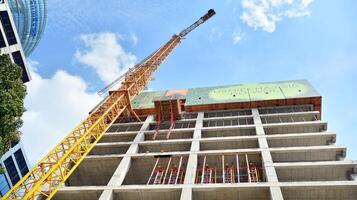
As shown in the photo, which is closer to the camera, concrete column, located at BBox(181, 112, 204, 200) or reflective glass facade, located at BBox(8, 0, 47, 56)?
concrete column, located at BBox(181, 112, 204, 200)

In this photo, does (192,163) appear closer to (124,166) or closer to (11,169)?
(124,166)

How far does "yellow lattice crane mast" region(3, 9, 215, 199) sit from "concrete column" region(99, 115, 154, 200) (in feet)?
12.7

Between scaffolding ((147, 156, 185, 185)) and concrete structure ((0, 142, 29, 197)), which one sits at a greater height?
scaffolding ((147, 156, 185, 185))

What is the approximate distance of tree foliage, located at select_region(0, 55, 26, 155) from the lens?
976 inches

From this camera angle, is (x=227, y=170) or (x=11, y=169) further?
(x=11, y=169)

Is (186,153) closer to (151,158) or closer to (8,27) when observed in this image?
(151,158)

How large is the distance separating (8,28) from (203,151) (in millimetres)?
40058

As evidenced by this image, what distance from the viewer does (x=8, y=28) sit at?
50.0 m

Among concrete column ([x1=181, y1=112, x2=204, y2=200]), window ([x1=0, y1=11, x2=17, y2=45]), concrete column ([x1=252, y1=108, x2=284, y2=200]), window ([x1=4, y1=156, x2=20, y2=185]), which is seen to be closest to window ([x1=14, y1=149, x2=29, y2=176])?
window ([x1=4, y1=156, x2=20, y2=185])

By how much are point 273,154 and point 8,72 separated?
25.4 metres

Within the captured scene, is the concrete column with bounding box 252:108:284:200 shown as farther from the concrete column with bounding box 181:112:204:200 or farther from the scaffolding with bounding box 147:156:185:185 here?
the scaffolding with bounding box 147:156:185:185

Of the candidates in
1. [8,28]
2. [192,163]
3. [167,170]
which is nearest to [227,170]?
[192,163]

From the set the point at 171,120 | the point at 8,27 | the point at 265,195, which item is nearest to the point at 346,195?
the point at 265,195

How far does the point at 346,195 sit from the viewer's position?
72.2 feet
